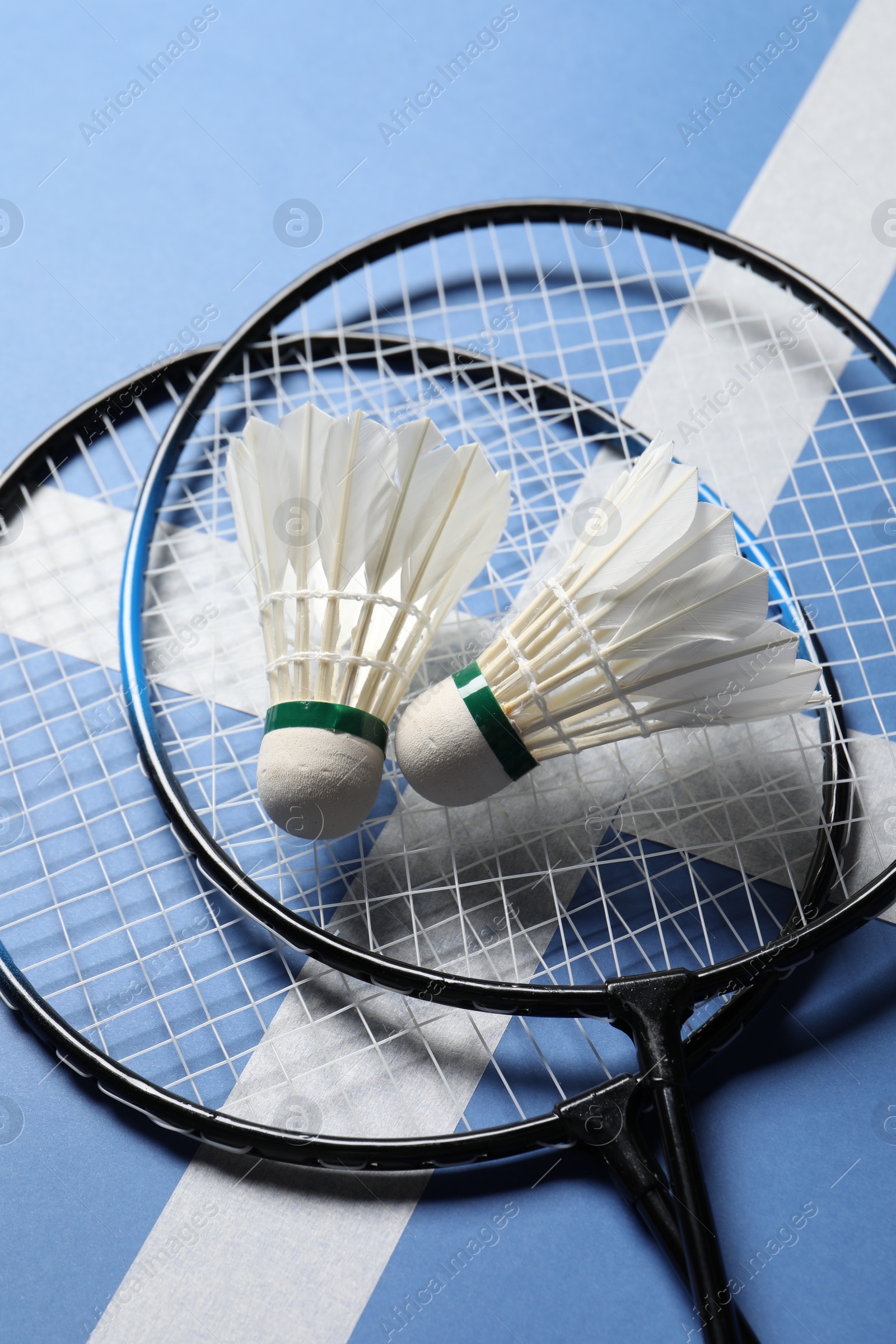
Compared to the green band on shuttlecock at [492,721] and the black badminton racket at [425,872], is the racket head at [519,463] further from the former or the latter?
the green band on shuttlecock at [492,721]

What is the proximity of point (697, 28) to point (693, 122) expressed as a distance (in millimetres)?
186

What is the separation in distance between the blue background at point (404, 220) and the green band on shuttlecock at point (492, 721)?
39cm

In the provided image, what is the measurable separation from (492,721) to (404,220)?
0.88 metres

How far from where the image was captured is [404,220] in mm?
1457

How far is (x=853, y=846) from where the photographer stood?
Answer: 1.09 meters

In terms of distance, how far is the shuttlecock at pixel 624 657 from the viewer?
34.1 inches

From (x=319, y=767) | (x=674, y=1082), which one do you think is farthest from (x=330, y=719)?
(x=674, y=1082)

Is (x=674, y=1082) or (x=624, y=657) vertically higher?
(x=624, y=657)

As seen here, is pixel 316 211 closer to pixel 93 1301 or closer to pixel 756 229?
pixel 756 229

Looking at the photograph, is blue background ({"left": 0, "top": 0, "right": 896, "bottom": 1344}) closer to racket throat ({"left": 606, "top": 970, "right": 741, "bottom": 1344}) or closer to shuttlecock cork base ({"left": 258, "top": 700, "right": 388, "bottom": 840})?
racket throat ({"left": 606, "top": 970, "right": 741, "bottom": 1344})

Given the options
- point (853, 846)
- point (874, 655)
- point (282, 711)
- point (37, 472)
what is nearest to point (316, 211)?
point (37, 472)

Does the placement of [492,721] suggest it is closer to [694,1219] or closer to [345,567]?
[345,567]

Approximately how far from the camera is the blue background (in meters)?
0.99

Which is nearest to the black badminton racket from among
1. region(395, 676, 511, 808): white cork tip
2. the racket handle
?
the racket handle
